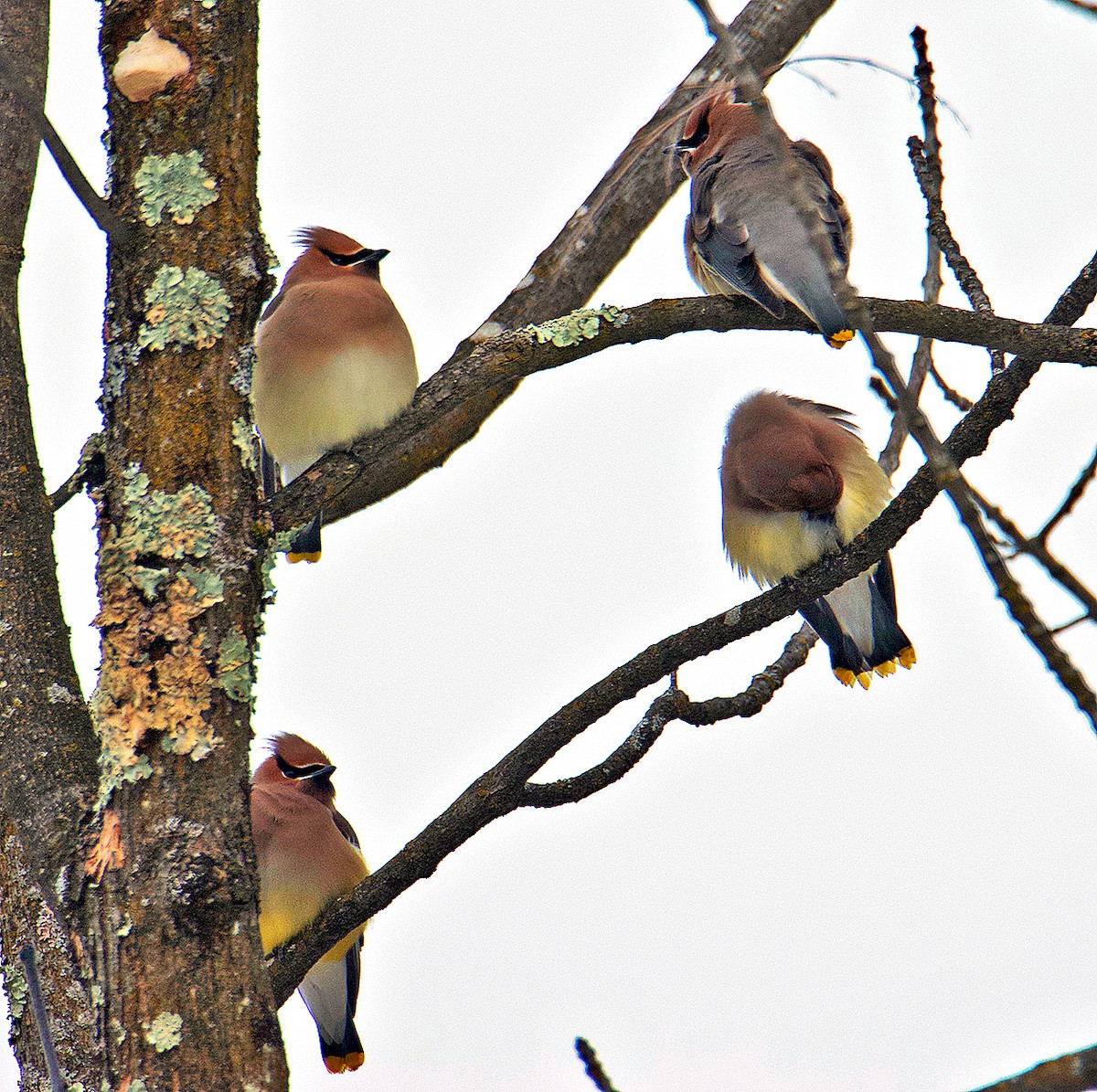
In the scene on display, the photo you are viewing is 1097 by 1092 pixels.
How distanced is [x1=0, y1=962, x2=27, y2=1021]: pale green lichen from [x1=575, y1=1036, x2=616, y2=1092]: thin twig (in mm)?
839

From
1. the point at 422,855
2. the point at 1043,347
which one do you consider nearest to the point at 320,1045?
the point at 422,855

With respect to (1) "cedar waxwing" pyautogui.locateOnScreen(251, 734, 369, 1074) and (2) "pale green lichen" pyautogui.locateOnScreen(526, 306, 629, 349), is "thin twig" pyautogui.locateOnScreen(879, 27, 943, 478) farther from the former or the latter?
(1) "cedar waxwing" pyautogui.locateOnScreen(251, 734, 369, 1074)

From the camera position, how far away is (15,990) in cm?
183

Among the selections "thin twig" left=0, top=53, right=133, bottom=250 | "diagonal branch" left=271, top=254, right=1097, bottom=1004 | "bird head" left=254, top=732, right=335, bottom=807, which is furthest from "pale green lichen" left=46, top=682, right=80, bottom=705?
"bird head" left=254, top=732, right=335, bottom=807

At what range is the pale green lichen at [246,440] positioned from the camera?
1953 millimetres

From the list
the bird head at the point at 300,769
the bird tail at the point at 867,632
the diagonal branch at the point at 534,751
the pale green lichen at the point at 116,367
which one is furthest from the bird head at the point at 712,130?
the pale green lichen at the point at 116,367

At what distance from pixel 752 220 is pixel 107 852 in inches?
78.5

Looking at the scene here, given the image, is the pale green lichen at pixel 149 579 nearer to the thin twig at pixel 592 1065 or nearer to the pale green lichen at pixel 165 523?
the pale green lichen at pixel 165 523

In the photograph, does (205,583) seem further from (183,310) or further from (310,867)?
(310,867)

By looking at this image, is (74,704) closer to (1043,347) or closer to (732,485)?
(1043,347)

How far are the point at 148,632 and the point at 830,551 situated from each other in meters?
1.68

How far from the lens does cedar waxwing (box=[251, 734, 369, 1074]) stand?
3074 millimetres

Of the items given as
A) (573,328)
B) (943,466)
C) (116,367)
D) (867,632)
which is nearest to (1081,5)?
(943,466)

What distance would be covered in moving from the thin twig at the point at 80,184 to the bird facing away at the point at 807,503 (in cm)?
155
